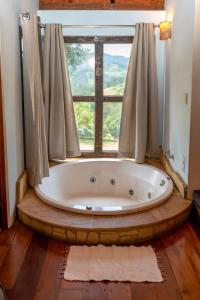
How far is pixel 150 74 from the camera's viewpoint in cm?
448

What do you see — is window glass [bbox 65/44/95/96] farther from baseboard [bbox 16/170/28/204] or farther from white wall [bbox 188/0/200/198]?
white wall [bbox 188/0/200/198]

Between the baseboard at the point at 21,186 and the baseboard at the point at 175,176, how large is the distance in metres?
1.53

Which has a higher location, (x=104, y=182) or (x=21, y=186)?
(x=21, y=186)

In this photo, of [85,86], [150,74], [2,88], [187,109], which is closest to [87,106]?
[85,86]

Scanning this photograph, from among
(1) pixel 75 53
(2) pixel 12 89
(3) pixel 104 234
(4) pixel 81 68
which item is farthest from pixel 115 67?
(3) pixel 104 234

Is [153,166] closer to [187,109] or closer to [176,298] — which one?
[187,109]

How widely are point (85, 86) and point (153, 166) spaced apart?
1380mm

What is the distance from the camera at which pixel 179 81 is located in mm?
3861

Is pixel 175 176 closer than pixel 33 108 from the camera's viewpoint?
No

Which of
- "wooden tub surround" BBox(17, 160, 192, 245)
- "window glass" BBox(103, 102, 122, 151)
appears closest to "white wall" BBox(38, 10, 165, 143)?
"window glass" BBox(103, 102, 122, 151)

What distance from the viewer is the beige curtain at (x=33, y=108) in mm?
3494

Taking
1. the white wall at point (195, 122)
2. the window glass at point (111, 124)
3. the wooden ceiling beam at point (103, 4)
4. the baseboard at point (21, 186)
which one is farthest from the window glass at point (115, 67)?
the baseboard at point (21, 186)

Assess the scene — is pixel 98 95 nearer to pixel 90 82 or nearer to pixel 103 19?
pixel 90 82

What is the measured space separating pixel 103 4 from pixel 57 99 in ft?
A: 4.14
